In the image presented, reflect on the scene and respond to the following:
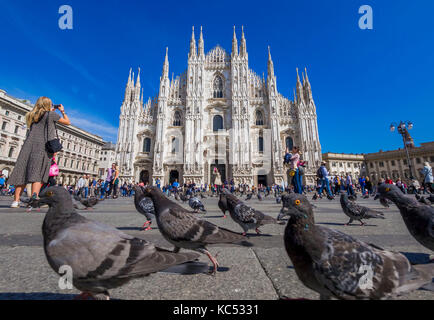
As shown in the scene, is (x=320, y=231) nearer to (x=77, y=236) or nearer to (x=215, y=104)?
(x=77, y=236)

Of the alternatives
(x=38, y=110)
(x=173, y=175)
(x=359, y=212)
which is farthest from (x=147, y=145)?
(x=359, y=212)

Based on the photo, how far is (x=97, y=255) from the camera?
86cm

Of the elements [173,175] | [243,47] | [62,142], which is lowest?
[173,175]

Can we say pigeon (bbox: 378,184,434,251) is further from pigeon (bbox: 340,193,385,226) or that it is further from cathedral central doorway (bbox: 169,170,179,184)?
cathedral central doorway (bbox: 169,170,179,184)

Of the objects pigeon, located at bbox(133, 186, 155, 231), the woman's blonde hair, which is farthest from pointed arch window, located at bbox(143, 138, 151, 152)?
pigeon, located at bbox(133, 186, 155, 231)

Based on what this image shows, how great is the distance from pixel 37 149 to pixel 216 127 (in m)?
22.5

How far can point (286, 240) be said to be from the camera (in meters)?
0.99

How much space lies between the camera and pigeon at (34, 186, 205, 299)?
0.83 metres

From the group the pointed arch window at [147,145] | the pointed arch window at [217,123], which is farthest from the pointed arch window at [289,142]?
the pointed arch window at [147,145]

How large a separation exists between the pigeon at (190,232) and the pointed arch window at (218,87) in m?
26.9

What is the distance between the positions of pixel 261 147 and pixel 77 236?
83.0 feet

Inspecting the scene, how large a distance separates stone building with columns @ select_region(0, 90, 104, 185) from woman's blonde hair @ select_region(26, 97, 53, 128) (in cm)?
2478

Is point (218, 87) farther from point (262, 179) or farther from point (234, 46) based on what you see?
point (262, 179)
